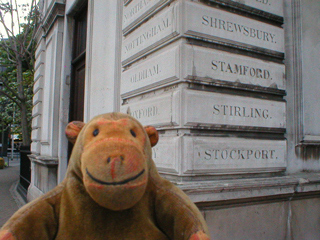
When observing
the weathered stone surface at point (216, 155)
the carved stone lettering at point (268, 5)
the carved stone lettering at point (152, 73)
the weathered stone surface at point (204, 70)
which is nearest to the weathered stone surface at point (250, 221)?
the weathered stone surface at point (216, 155)

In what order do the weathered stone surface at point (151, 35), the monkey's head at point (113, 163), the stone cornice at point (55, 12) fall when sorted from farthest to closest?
the stone cornice at point (55, 12) → the weathered stone surface at point (151, 35) → the monkey's head at point (113, 163)

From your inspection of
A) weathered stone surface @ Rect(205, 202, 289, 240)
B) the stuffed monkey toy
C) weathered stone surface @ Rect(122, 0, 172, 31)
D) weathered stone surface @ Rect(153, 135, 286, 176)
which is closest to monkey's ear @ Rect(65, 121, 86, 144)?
the stuffed monkey toy

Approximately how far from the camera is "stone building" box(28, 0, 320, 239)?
11.6ft

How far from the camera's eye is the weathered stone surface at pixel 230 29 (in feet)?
11.9

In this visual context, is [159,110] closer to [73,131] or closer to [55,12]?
[73,131]

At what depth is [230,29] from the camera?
3.91 meters

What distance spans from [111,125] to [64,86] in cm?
659

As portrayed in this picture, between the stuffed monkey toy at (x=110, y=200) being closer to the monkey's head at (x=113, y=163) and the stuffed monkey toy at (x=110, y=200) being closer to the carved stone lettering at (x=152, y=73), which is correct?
the monkey's head at (x=113, y=163)

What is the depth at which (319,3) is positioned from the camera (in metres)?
4.96

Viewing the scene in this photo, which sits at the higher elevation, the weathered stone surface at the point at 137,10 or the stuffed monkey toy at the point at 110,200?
the weathered stone surface at the point at 137,10

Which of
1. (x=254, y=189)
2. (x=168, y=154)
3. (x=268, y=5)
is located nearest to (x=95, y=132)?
(x=168, y=154)

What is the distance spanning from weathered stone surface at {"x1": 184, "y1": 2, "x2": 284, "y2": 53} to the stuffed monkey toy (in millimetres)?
2299

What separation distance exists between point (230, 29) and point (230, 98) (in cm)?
90

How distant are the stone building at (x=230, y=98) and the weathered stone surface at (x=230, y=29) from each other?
0.04ft
